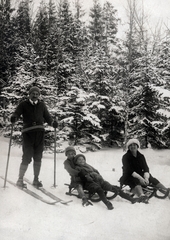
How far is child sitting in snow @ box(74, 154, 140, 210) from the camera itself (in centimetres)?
429

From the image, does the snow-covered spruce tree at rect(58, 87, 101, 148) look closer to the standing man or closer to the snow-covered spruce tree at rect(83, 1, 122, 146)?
the snow-covered spruce tree at rect(83, 1, 122, 146)

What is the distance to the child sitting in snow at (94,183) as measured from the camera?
4289mm

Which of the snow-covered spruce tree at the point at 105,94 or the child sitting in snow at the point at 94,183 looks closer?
the child sitting in snow at the point at 94,183

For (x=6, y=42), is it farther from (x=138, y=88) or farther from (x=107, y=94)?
(x=138, y=88)

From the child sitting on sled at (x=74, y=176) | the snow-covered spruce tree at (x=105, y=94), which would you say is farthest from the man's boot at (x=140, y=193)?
the snow-covered spruce tree at (x=105, y=94)

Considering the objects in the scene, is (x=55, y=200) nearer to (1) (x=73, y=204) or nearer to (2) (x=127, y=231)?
(1) (x=73, y=204)

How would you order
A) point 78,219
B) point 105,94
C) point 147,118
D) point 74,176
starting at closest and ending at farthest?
point 78,219 → point 74,176 → point 147,118 → point 105,94

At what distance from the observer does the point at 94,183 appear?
4.46 metres

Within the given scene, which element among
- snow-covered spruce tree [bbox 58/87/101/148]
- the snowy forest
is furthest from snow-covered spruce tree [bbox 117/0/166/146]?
snow-covered spruce tree [bbox 58/87/101/148]

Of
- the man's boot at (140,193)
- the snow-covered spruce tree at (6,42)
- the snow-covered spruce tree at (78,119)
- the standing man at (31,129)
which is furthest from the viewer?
the snow-covered spruce tree at (6,42)

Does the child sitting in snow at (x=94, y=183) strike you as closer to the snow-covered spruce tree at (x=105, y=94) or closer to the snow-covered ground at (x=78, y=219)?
the snow-covered ground at (x=78, y=219)

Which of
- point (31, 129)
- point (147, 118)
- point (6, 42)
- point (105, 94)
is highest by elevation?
point (6, 42)

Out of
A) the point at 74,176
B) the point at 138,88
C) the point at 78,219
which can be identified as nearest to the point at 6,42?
the point at 138,88

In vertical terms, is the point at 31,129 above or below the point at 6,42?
below
